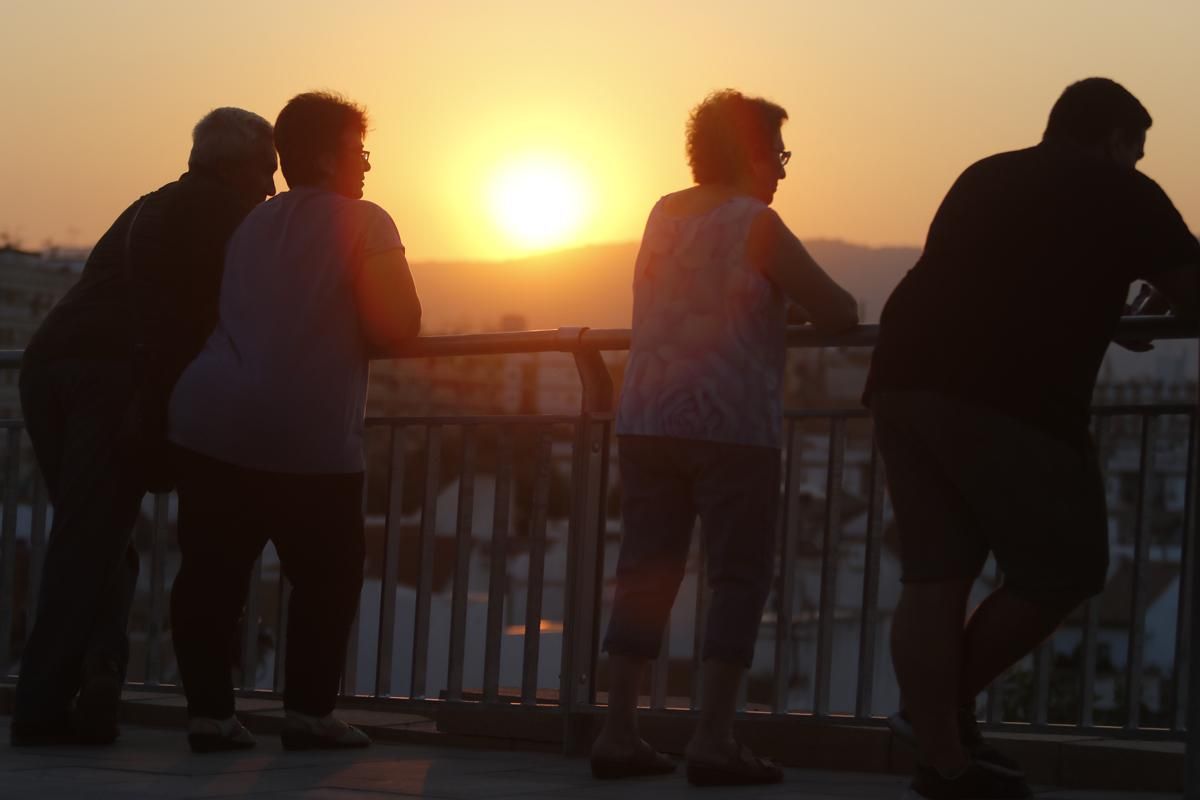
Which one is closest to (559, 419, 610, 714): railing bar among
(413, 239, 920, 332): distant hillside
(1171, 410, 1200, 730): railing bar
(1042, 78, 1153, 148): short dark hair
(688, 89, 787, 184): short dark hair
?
(688, 89, 787, 184): short dark hair

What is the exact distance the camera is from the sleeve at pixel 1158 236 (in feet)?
13.4

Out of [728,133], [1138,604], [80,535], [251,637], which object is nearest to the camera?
[728,133]

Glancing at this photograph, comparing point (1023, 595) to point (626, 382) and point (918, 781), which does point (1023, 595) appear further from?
point (626, 382)

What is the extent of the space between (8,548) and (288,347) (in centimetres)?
223

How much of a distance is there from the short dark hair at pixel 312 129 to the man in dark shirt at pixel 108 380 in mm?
183

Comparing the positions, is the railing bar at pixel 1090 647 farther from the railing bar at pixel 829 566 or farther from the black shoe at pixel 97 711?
the black shoe at pixel 97 711

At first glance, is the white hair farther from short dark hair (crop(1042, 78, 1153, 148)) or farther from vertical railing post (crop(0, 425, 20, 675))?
short dark hair (crop(1042, 78, 1153, 148))

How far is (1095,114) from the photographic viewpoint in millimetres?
4191

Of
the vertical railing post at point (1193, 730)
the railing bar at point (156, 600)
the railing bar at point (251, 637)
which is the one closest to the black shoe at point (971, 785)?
the vertical railing post at point (1193, 730)

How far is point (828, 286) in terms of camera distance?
4719 mm

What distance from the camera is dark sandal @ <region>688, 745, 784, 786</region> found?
4680 mm

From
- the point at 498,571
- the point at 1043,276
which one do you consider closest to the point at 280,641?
the point at 498,571

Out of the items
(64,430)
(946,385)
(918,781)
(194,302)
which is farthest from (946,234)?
(64,430)

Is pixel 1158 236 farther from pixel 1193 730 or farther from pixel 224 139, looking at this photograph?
pixel 224 139
